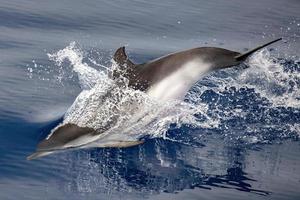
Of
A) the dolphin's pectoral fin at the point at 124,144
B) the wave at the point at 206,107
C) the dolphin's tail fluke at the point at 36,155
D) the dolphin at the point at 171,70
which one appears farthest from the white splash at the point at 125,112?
the dolphin's tail fluke at the point at 36,155

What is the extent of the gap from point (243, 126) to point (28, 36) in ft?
17.9

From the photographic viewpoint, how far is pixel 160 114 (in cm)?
905

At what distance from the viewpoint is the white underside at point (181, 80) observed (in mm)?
9102

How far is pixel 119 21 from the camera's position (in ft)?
47.6

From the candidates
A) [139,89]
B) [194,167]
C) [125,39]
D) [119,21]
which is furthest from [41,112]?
[119,21]

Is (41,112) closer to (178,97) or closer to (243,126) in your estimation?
(178,97)

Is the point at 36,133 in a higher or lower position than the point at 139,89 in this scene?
lower

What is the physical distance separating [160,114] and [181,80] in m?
0.62

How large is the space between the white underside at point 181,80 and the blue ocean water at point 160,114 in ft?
0.90

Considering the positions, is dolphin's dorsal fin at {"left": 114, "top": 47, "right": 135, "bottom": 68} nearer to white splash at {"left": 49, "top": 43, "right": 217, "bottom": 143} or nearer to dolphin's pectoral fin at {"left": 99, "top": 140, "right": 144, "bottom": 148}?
→ white splash at {"left": 49, "top": 43, "right": 217, "bottom": 143}

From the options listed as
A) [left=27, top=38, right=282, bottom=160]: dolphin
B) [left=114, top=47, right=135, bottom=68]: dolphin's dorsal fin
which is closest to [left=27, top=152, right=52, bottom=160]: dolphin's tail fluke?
[left=27, top=38, right=282, bottom=160]: dolphin

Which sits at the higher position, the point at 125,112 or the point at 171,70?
the point at 171,70

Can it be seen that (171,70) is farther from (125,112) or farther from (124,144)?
(124,144)

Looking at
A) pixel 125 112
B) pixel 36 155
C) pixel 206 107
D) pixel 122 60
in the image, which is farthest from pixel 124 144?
pixel 206 107
